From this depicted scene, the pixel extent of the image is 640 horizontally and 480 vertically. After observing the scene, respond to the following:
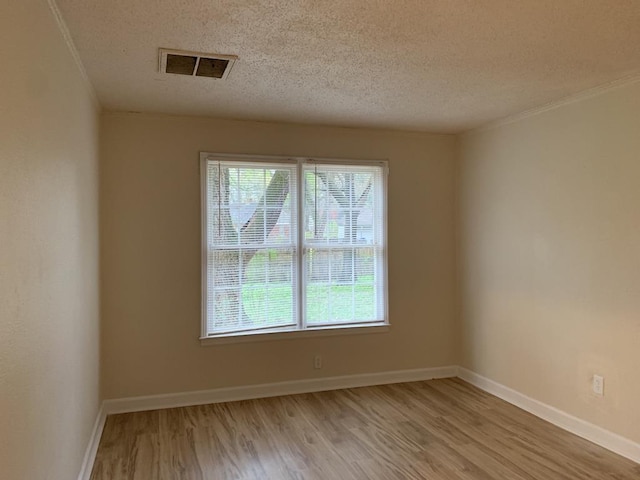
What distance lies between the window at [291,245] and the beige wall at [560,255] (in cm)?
93

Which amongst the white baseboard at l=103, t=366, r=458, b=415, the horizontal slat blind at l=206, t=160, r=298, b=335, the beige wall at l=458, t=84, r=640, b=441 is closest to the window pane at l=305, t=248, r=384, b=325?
the horizontal slat blind at l=206, t=160, r=298, b=335

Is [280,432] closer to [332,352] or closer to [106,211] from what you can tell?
[332,352]

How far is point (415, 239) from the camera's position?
4.53 metres

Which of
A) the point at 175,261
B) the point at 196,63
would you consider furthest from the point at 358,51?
the point at 175,261

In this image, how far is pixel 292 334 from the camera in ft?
13.5

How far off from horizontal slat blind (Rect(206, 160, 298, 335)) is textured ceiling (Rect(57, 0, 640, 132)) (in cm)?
61

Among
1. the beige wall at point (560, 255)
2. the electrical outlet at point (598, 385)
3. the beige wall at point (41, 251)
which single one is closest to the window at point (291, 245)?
the beige wall at point (560, 255)

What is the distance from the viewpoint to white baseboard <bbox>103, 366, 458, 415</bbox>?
373 centimetres

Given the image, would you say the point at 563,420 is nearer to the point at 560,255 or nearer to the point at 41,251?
the point at 560,255

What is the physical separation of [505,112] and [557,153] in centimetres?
56

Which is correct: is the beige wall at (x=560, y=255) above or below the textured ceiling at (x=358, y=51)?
below

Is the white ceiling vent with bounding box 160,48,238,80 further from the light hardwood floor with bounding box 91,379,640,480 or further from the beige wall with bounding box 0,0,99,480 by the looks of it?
the light hardwood floor with bounding box 91,379,640,480

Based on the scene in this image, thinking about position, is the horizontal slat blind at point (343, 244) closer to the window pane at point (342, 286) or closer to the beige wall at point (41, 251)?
the window pane at point (342, 286)

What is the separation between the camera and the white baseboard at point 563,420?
2.96m
